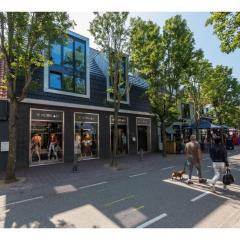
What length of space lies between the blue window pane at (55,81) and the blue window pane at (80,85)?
1404 mm

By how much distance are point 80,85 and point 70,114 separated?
2336 millimetres

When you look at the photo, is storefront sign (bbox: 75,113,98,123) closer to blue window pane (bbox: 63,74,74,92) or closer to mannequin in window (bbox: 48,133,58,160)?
blue window pane (bbox: 63,74,74,92)

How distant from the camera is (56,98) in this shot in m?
16.2

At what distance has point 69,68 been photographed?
57.4 ft

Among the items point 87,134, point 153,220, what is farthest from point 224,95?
point 153,220

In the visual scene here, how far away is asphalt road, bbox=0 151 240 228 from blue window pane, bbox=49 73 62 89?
7.93 metres

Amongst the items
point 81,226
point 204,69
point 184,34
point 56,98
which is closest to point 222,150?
point 81,226

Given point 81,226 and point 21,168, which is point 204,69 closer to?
point 21,168

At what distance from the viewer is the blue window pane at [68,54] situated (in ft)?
56.4

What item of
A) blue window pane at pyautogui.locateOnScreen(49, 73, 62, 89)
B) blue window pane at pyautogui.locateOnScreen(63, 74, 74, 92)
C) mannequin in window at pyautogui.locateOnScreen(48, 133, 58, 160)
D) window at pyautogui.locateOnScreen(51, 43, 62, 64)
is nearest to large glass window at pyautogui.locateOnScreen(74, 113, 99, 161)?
Result: mannequin in window at pyautogui.locateOnScreen(48, 133, 58, 160)

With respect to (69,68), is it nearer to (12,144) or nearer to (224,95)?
(12,144)

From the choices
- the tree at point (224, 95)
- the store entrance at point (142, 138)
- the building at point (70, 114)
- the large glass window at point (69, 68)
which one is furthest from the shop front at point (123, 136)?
the tree at point (224, 95)

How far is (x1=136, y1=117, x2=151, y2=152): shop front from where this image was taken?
24.0 meters

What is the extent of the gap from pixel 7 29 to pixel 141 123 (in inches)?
616
